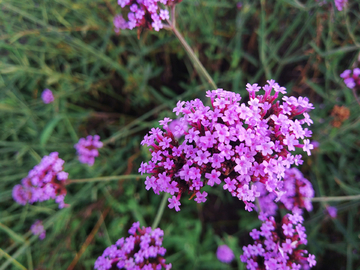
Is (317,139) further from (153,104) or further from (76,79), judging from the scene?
(76,79)

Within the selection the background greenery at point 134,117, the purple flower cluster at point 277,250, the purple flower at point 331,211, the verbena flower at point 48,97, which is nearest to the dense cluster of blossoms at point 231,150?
the purple flower cluster at point 277,250

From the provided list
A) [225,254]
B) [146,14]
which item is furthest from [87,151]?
[225,254]

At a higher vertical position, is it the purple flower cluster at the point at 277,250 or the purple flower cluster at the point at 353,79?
the purple flower cluster at the point at 353,79

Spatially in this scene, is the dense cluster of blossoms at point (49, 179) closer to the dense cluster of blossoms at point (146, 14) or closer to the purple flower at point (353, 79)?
the dense cluster of blossoms at point (146, 14)

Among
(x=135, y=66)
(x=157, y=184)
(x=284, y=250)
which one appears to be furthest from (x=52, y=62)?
(x=284, y=250)

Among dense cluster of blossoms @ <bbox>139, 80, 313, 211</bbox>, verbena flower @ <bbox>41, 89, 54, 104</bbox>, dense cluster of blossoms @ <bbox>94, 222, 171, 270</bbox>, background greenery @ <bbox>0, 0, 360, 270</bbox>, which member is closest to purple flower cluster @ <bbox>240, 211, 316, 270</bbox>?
dense cluster of blossoms @ <bbox>139, 80, 313, 211</bbox>
